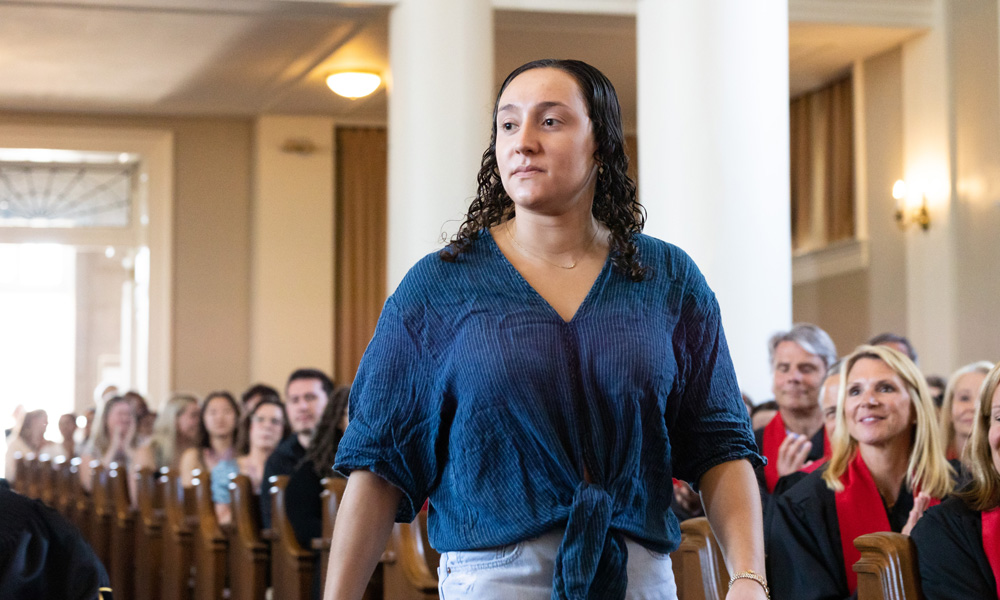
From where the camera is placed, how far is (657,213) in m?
6.73

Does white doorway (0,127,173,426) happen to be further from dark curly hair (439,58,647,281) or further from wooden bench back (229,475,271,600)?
dark curly hair (439,58,647,281)

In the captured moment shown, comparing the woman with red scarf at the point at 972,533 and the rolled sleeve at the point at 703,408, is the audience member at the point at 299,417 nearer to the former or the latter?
the woman with red scarf at the point at 972,533

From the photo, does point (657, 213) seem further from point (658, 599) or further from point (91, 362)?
point (91, 362)

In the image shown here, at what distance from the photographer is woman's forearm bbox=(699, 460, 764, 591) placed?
5.01 ft

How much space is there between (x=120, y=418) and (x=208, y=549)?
3.30 metres

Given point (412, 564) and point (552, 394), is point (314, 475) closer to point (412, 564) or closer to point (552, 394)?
point (412, 564)

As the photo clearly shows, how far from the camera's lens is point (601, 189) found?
1629 millimetres

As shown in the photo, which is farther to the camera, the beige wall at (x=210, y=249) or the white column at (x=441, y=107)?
the beige wall at (x=210, y=249)

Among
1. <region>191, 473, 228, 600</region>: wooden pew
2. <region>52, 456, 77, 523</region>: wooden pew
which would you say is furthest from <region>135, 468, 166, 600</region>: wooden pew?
<region>52, 456, 77, 523</region>: wooden pew

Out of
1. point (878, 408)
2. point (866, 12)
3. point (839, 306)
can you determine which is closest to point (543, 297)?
point (878, 408)

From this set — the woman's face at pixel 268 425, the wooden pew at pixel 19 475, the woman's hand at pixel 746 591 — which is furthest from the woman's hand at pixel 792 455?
the wooden pew at pixel 19 475

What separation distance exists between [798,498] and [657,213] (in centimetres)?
322

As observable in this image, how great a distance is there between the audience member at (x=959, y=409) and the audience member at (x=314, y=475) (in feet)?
7.39

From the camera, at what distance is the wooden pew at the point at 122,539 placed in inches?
264
